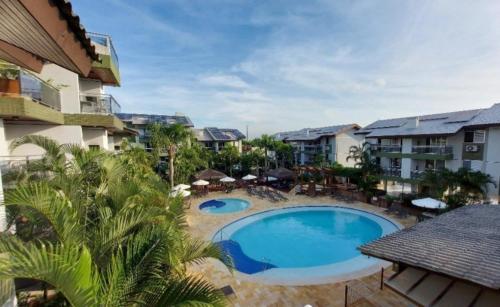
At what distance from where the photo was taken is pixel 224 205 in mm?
23828

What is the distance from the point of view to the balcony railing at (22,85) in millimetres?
6668

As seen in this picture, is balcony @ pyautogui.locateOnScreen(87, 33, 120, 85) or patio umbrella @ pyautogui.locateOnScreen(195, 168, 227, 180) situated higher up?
balcony @ pyautogui.locateOnScreen(87, 33, 120, 85)

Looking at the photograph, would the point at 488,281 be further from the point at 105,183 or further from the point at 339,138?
the point at 339,138

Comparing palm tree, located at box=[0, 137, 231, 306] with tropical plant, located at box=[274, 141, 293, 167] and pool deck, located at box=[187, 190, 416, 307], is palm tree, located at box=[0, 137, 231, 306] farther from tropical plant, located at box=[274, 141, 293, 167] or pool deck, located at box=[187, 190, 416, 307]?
tropical plant, located at box=[274, 141, 293, 167]

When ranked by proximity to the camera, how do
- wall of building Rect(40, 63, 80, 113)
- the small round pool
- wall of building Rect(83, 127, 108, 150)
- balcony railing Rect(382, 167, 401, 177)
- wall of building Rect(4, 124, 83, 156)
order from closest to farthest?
wall of building Rect(4, 124, 83, 156) < wall of building Rect(40, 63, 80, 113) < wall of building Rect(83, 127, 108, 150) < the small round pool < balcony railing Rect(382, 167, 401, 177)

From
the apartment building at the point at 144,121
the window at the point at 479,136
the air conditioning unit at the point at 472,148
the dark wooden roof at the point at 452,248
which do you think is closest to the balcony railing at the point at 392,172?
the air conditioning unit at the point at 472,148

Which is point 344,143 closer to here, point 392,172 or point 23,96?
point 392,172

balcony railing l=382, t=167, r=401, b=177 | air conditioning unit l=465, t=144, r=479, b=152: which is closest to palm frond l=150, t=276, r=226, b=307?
air conditioning unit l=465, t=144, r=479, b=152

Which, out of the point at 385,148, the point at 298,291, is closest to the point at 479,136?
the point at 385,148

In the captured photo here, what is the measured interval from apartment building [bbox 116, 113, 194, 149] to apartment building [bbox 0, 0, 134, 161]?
23.5 meters

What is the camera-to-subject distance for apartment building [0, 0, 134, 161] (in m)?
2.14

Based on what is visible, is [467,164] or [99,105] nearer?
[99,105]

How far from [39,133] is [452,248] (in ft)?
47.4

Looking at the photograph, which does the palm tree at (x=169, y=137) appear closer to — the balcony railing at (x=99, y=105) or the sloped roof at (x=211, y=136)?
the balcony railing at (x=99, y=105)
